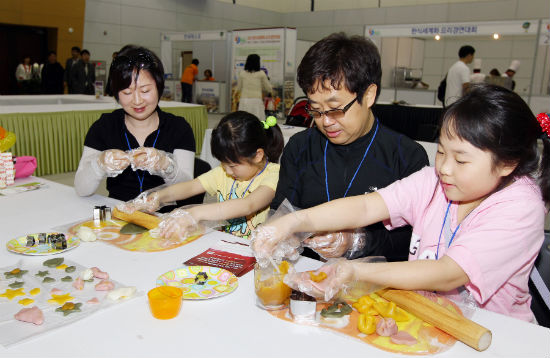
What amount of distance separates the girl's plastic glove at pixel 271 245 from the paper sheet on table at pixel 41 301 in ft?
0.99

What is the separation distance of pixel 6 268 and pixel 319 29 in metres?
13.7

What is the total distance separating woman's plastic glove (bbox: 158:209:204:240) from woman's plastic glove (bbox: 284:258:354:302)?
54 centimetres

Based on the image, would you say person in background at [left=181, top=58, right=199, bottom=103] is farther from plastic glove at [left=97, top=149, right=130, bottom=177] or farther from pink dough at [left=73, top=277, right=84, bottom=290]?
pink dough at [left=73, top=277, right=84, bottom=290]

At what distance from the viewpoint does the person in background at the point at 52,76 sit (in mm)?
8914

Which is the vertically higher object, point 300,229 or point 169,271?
point 300,229

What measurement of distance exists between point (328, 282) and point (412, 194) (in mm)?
487

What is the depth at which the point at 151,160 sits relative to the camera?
1.73 metres

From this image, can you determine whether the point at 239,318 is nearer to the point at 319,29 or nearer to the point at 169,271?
the point at 169,271

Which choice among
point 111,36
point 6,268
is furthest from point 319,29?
point 6,268

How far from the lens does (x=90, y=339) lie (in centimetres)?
86

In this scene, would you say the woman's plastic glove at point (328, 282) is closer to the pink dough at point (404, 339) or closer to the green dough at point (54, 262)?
the pink dough at point (404, 339)

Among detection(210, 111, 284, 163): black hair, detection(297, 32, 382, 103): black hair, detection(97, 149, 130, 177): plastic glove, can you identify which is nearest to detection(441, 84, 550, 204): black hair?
detection(297, 32, 382, 103): black hair

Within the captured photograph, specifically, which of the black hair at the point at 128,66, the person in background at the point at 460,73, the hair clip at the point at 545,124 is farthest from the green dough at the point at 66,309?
the person in background at the point at 460,73

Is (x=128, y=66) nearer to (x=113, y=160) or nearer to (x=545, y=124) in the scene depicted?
(x=113, y=160)
